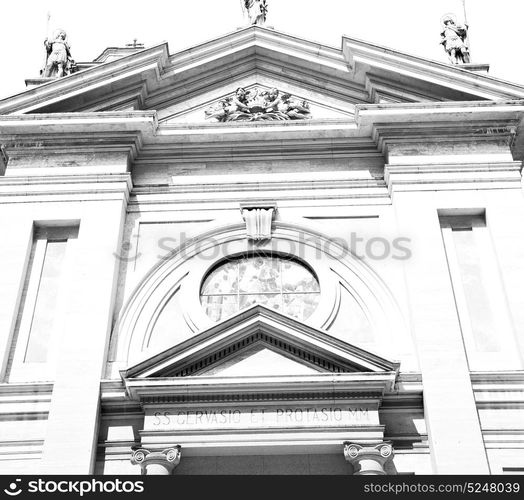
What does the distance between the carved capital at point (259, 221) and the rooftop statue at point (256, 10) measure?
209 inches

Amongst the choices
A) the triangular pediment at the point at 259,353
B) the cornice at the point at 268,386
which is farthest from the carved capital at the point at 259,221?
the cornice at the point at 268,386

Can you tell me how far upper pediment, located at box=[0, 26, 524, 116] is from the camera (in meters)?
15.7

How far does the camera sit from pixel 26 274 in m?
14.1

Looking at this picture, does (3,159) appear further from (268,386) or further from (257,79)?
(268,386)

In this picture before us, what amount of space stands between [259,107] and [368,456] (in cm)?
772

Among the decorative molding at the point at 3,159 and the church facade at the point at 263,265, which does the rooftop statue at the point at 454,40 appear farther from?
the decorative molding at the point at 3,159

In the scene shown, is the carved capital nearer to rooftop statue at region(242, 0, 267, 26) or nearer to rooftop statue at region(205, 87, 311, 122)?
rooftop statue at region(205, 87, 311, 122)

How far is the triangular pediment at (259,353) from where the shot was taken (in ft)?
40.8

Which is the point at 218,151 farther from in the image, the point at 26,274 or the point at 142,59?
the point at 26,274

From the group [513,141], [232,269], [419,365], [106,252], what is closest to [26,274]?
[106,252]

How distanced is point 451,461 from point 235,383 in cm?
334

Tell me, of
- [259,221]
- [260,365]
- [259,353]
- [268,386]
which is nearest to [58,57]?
[259,221]

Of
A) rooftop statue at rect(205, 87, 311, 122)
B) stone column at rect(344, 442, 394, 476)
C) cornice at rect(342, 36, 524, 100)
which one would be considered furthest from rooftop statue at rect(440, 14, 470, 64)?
stone column at rect(344, 442, 394, 476)

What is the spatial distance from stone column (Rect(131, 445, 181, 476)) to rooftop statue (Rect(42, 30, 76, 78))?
895cm
